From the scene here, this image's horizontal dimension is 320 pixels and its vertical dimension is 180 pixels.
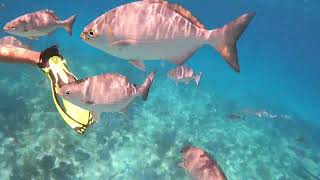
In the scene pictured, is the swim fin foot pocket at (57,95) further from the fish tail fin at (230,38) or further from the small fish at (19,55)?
the fish tail fin at (230,38)

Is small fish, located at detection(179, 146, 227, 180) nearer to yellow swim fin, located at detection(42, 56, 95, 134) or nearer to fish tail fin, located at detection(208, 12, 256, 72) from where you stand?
yellow swim fin, located at detection(42, 56, 95, 134)

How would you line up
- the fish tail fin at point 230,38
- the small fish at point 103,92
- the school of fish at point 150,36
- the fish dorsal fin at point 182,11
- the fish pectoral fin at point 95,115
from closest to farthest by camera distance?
1. the fish tail fin at point 230,38
2. the school of fish at point 150,36
3. the fish dorsal fin at point 182,11
4. the small fish at point 103,92
5. the fish pectoral fin at point 95,115

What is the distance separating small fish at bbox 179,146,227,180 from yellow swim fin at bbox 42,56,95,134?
1524 millimetres

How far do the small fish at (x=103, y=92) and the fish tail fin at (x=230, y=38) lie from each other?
1104 millimetres

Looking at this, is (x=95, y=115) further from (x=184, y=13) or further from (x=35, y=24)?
(x=35, y=24)

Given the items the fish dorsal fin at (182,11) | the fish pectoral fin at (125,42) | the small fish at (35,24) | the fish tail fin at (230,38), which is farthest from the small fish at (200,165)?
the small fish at (35,24)

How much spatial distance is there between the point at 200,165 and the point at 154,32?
2.13 meters

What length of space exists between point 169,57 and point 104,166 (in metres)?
8.74

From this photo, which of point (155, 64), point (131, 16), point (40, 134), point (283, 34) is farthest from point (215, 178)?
point (283, 34)

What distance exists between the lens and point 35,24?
23.6 ft

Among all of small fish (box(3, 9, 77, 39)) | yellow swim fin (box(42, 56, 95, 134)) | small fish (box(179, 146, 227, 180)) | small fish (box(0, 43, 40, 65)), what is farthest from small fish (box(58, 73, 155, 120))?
→ small fish (box(3, 9, 77, 39))

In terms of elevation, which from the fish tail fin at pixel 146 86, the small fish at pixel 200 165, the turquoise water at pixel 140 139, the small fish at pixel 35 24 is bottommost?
the turquoise water at pixel 140 139

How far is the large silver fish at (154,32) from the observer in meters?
4.04

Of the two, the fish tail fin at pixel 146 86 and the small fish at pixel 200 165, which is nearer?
the fish tail fin at pixel 146 86
